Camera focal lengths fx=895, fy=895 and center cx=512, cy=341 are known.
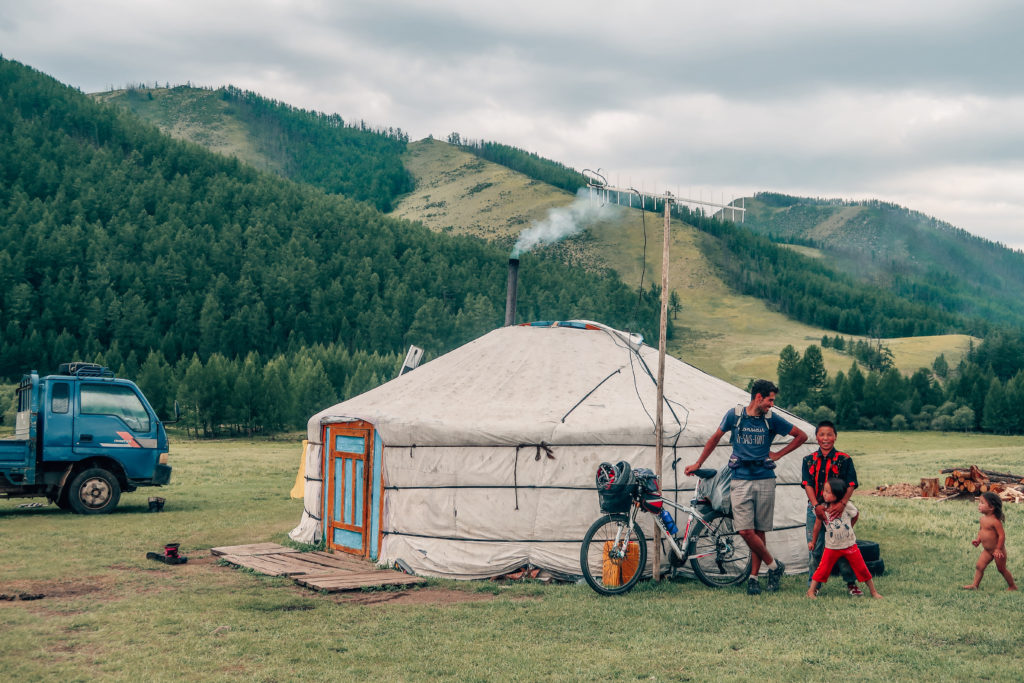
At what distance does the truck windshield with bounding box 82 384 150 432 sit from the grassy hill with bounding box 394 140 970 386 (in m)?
82.4

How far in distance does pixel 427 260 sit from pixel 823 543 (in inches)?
3742

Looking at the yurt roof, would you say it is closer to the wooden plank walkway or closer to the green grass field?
Answer: the wooden plank walkway

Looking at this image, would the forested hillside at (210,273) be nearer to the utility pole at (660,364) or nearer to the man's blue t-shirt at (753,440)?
the utility pole at (660,364)

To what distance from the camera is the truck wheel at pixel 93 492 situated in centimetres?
1389

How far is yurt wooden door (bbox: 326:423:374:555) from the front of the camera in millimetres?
9703

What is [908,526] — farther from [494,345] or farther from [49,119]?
[49,119]

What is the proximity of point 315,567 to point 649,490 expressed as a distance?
140 inches

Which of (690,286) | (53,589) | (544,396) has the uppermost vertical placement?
(690,286)

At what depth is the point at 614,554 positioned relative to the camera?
7805 mm

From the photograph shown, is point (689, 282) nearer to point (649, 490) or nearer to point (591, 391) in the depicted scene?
point (591, 391)

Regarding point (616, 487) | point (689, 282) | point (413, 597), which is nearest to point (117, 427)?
point (413, 597)

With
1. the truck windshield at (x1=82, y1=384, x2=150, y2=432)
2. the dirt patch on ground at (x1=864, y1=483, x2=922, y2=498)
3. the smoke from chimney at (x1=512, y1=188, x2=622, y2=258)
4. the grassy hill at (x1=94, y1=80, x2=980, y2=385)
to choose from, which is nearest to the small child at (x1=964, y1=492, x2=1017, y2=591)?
the smoke from chimney at (x1=512, y1=188, x2=622, y2=258)

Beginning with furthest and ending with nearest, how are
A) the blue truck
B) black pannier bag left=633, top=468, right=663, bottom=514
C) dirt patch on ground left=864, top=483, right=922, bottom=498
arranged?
1. dirt patch on ground left=864, top=483, right=922, bottom=498
2. the blue truck
3. black pannier bag left=633, top=468, right=663, bottom=514

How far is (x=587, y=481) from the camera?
8.76 meters
